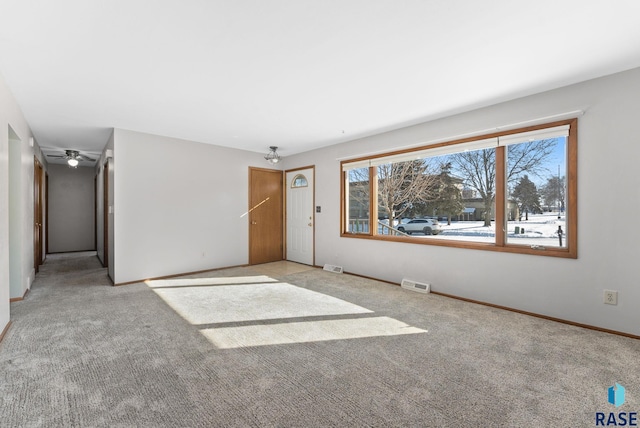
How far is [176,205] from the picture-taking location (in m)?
5.14

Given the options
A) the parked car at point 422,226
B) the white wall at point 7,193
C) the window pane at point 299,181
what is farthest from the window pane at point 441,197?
the white wall at point 7,193

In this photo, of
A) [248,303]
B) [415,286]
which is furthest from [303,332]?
[415,286]

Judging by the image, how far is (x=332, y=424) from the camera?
64.1 inches

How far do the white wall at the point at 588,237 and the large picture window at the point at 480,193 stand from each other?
4.9 inches

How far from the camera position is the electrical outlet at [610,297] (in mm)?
2775

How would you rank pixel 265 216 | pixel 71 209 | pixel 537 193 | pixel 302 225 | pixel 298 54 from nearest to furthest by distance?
pixel 298 54, pixel 537 193, pixel 302 225, pixel 265 216, pixel 71 209

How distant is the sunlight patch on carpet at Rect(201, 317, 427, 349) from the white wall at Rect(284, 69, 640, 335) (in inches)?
54.6

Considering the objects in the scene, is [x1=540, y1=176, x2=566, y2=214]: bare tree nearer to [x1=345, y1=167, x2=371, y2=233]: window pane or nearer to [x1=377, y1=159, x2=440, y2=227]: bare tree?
[x1=377, y1=159, x2=440, y2=227]: bare tree

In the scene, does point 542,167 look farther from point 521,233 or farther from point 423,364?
point 423,364

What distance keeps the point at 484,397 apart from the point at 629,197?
2.40 meters

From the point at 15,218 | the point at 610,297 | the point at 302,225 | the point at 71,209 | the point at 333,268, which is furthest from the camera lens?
the point at 71,209

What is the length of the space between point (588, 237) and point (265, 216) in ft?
17.3

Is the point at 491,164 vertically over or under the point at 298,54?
under

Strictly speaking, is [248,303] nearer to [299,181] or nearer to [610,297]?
[299,181]
